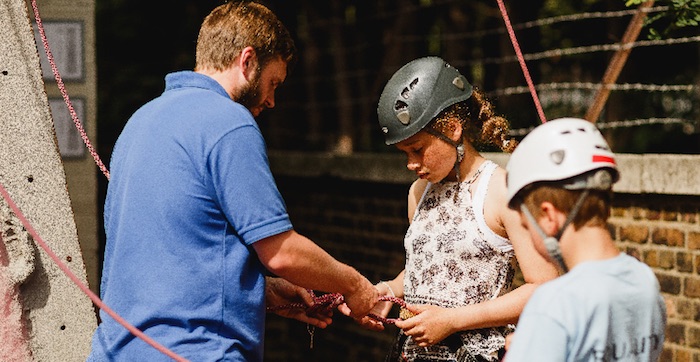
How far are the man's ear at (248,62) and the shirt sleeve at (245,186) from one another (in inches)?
12.8

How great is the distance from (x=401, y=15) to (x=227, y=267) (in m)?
7.60

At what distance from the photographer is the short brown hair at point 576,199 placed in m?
2.56

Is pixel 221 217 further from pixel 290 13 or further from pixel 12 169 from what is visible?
pixel 290 13

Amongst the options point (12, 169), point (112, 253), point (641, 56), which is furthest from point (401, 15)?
point (112, 253)

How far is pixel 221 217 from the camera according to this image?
126 inches

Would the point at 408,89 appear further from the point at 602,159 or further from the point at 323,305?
the point at 602,159

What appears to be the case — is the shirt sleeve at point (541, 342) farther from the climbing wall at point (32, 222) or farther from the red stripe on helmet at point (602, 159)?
the climbing wall at point (32, 222)

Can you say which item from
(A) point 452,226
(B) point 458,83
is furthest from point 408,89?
(A) point 452,226

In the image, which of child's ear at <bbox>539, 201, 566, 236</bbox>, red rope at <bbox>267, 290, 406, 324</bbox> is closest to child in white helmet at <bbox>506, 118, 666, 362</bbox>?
child's ear at <bbox>539, 201, 566, 236</bbox>


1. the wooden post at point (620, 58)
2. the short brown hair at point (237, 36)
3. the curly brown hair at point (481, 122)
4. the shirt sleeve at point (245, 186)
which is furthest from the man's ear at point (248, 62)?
the wooden post at point (620, 58)

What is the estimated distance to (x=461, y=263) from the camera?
12.0 feet

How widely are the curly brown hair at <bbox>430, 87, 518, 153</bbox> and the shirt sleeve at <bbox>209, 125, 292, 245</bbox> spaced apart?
34.5 inches

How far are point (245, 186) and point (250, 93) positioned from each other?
1.51 feet

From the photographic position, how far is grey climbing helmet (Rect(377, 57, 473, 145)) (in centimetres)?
371
